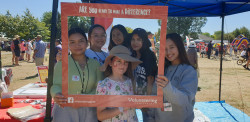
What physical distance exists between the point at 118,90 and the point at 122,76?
0.15m

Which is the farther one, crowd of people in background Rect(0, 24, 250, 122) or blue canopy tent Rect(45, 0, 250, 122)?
blue canopy tent Rect(45, 0, 250, 122)

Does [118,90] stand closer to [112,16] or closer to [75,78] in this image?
[75,78]

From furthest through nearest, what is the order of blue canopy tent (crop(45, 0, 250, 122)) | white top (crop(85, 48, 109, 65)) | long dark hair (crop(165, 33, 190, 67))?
blue canopy tent (crop(45, 0, 250, 122)) → white top (crop(85, 48, 109, 65)) → long dark hair (crop(165, 33, 190, 67))

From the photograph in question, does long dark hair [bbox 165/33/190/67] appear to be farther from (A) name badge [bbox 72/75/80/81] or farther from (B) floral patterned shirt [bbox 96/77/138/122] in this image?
(A) name badge [bbox 72/75/80/81]

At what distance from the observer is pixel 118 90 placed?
1.55 metres

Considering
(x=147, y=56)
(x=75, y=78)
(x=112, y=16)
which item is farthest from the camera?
(x=147, y=56)

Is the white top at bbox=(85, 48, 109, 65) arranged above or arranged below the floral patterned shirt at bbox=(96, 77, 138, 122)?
above

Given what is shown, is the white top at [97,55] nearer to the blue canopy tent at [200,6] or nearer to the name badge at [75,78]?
the name badge at [75,78]

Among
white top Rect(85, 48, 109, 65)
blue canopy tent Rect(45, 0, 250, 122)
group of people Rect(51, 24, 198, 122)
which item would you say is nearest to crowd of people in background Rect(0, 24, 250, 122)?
group of people Rect(51, 24, 198, 122)

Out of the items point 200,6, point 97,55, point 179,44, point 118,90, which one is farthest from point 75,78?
point 200,6

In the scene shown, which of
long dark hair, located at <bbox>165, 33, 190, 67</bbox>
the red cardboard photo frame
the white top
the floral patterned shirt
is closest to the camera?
the red cardboard photo frame

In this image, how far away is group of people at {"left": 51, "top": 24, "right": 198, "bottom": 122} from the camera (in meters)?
1.50

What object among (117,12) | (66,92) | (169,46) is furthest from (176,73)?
(66,92)

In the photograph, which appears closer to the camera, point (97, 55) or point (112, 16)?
point (112, 16)
